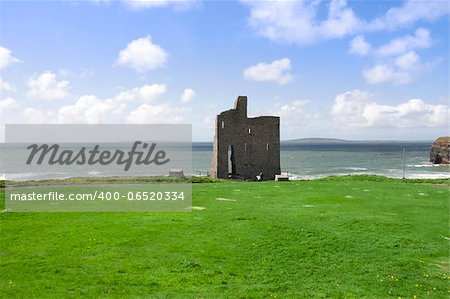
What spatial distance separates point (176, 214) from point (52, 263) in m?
8.63

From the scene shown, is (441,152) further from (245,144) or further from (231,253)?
(231,253)

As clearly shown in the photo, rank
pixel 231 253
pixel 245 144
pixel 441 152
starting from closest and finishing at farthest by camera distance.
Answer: pixel 231 253 → pixel 245 144 → pixel 441 152

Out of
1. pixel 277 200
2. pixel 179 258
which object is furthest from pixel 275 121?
pixel 179 258

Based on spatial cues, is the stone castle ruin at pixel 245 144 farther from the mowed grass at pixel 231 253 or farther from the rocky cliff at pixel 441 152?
the rocky cliff at pixel 441 152

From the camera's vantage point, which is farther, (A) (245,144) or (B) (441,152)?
(B) (441,152)

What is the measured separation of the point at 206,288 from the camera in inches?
490

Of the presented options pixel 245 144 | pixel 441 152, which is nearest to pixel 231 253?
pixel 245 144

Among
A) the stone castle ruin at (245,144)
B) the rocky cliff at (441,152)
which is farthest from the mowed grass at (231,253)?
the rocky cliff at (441,152)

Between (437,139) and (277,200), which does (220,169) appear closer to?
(277,200)

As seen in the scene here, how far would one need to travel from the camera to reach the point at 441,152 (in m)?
126

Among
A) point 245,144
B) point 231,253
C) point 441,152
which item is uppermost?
point 245,144

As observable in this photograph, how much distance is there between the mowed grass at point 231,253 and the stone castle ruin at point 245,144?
1050 inches

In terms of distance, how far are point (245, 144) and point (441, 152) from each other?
3874 inches

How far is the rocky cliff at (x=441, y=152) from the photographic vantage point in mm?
124938
